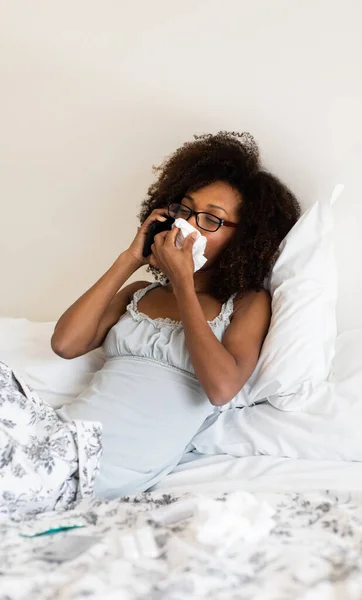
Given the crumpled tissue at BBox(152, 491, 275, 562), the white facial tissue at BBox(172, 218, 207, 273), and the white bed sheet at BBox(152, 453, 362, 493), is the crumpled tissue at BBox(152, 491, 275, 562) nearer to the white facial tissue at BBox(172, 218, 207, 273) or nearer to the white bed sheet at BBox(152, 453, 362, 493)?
the white bed sheet at BBox(152, 453, 362, 493)

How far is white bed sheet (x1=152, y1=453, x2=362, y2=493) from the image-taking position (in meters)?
1.03

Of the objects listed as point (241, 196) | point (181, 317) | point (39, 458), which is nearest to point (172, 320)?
point (181, 317)

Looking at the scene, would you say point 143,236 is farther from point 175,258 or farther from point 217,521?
point 217,521

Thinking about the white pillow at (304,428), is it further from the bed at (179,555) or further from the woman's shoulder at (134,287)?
the woman's shoulder at (134,287)

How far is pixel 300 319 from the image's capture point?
4.04 feet

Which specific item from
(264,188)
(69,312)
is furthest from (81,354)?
(264,188)

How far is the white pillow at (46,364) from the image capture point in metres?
1.36

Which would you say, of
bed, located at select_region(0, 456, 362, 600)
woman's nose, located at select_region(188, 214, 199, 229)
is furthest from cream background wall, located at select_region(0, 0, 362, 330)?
bed, located at select_region(0, 456, 362, 600)

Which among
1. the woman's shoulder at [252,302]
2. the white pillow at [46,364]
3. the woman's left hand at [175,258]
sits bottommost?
the white pillow at [46,364]

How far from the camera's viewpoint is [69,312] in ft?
4.34

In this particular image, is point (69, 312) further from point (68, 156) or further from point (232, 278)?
point (68, 156)

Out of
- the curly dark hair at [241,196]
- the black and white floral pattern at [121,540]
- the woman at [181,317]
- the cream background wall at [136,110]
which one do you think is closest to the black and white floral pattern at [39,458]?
the black and white floral pattern at [121,540]

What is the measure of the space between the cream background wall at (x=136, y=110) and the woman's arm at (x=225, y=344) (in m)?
0.31

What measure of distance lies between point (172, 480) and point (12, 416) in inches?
13.3
